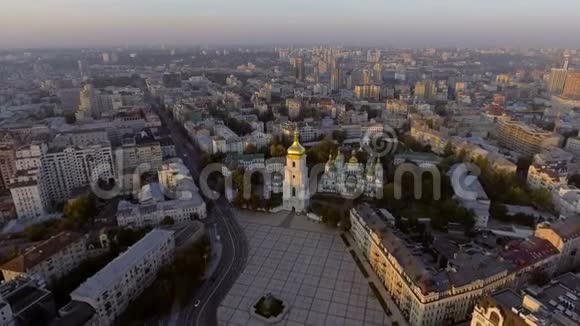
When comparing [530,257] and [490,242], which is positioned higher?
[530,257]

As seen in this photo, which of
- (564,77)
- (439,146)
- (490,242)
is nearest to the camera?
(490,242)

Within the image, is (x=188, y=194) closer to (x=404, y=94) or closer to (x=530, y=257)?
(x=530, y=257)

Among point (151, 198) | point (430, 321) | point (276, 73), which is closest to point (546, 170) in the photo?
point (430, 321)

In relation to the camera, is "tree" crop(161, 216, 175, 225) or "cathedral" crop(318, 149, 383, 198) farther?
"cathedral" crop(318, 149, 383, 198)

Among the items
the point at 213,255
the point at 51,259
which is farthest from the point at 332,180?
the point at 51,259

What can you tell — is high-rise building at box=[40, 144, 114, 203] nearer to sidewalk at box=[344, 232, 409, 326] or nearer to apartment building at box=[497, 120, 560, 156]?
sidewalk at box=[344, 232, 409, 326]

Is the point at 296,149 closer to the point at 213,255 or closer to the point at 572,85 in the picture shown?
the point at 213,255

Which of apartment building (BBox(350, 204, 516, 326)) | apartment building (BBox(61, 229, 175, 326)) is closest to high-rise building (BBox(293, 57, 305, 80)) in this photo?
apartment building (BBox(61, 229, 175, 326))
